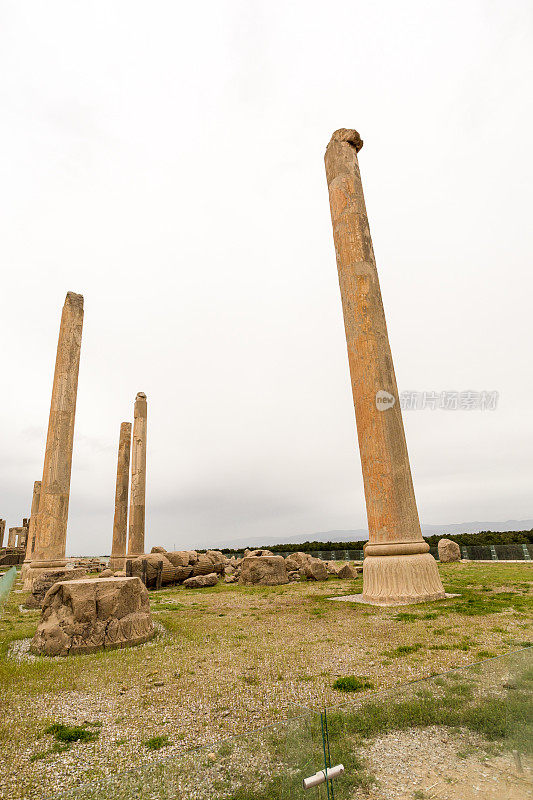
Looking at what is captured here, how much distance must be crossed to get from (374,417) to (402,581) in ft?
11.7

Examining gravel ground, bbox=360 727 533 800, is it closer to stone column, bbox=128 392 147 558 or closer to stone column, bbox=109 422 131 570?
stone column, bbox=128 392 147 558

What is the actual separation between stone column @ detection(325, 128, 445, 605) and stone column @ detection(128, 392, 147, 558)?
18.9 metres

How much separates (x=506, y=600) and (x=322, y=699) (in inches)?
251

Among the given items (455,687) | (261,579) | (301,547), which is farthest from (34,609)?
(301,547)

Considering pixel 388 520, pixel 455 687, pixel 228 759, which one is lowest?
pixel 228 759

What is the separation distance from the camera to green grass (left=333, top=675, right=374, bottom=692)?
4602mm

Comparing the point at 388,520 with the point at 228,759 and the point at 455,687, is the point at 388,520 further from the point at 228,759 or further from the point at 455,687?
the point at 228,759

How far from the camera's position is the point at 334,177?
1248 centimetres

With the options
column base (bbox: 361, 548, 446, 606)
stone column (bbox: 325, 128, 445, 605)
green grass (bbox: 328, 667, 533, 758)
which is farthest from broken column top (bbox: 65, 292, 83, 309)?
green grass (bbox: 328, 667, 533, 758)

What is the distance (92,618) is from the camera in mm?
7137

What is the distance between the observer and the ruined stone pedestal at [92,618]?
22.3 feet

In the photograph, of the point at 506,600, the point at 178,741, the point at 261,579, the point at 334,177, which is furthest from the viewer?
the point at 261,579

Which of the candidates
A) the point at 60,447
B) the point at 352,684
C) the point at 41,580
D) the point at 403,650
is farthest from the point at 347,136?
the point at 41,580

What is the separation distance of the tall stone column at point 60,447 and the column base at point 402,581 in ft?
36.3
